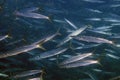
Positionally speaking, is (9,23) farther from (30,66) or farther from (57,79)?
(57,79)

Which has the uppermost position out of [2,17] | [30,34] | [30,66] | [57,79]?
[2,17]

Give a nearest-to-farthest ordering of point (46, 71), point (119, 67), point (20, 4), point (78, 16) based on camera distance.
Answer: point (46, 71)
point (119, 67)
point (20, 4)
point (78, 16)

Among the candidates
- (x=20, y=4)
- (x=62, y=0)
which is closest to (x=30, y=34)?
(x=20, y=4)

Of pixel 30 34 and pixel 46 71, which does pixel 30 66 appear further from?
pixel 30 34

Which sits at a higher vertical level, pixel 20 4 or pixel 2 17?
pixel 20 4

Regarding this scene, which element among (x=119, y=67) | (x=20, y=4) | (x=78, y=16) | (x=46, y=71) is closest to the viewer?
(x=46, y=71)

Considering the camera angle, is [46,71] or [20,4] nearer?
[46,71]
